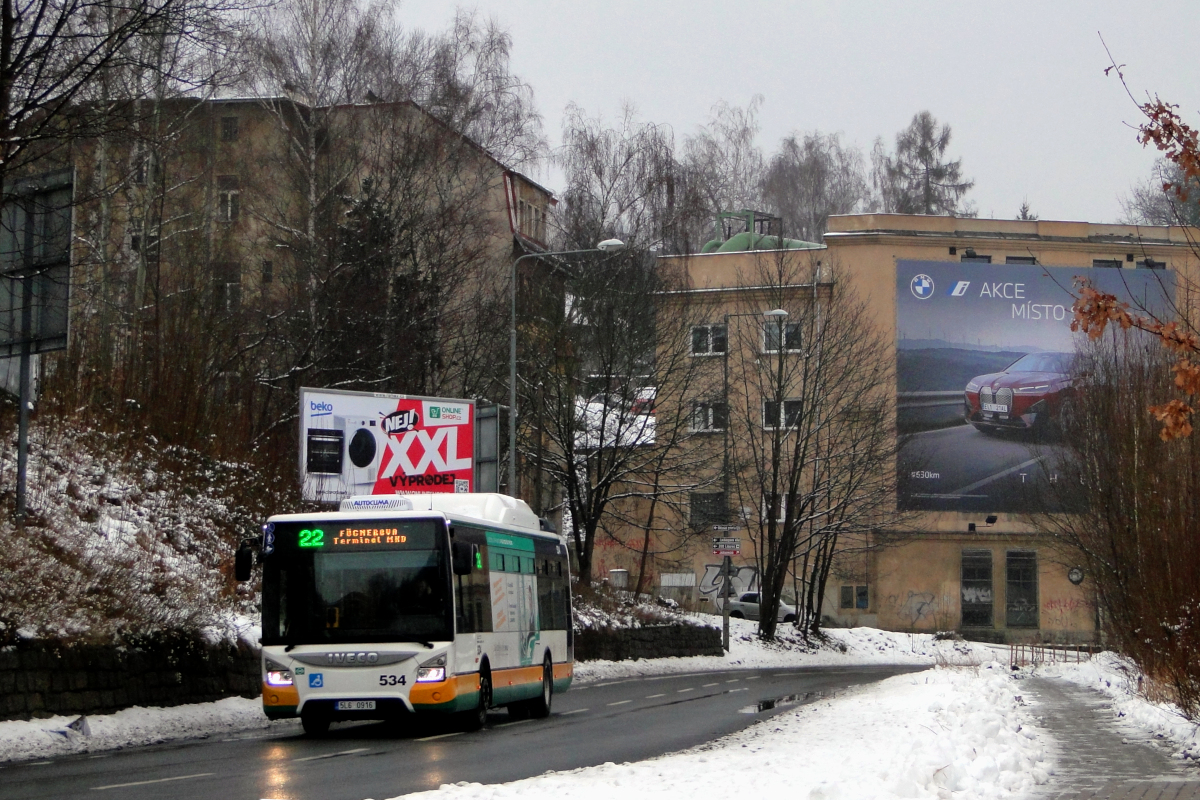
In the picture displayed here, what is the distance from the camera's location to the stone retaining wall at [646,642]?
3806cm

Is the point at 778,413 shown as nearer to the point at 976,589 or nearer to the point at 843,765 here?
the point at 976,589

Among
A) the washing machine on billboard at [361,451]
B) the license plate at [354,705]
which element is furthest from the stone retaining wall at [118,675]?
the washing machine on billboard at [361,451]

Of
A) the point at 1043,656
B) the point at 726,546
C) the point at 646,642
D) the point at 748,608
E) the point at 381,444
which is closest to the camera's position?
the point at 381,444

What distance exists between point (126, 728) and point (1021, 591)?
5052cm

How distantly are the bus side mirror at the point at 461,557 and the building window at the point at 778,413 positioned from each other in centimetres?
3137

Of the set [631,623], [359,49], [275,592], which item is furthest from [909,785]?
[359,49]

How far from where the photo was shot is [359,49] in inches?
1651

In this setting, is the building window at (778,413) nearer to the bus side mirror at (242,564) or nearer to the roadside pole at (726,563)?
the roadside pole at (726,563)

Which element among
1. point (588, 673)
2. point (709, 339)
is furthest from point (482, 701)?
point (709, 339)

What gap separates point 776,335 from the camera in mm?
49562

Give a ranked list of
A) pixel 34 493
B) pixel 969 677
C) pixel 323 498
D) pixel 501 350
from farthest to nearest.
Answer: pixel 501 350
pixel 323 498
pixel 969 677
pixel 34 493

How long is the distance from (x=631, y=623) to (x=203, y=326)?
15865mm

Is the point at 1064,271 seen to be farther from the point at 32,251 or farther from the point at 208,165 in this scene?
the point at 32,251

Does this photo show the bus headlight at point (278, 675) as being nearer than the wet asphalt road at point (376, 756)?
No
